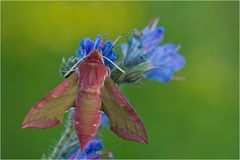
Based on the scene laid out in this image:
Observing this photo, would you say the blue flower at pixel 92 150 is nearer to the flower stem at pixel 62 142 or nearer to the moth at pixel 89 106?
the flower stem at pixel 62 142

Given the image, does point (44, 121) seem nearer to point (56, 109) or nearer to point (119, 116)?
point (56, 109)

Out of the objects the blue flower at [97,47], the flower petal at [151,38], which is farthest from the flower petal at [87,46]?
the flower petal at [151,38]

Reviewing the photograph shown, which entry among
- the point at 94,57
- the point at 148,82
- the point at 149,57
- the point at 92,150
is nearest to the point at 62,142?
the point at 92,150

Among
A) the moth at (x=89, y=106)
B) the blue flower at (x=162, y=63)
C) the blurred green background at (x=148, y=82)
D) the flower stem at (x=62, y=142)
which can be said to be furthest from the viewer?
the blurred green background at (x=148, y=82)

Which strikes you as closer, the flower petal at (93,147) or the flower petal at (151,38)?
the flower petal at (93,147)

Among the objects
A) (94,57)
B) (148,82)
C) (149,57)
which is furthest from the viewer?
(148,82)

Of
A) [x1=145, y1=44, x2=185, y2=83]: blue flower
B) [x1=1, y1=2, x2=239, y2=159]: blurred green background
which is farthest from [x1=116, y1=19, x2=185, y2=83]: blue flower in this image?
[x1=1, y1=2, x2=239, y2=159]: blurred green background

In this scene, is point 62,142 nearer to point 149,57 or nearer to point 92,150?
point 92,150
